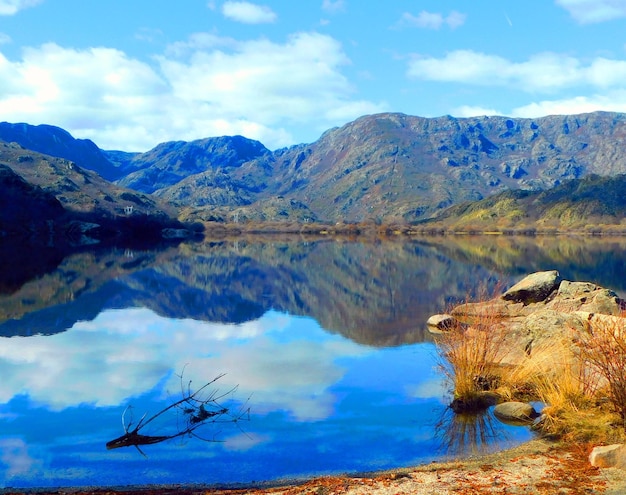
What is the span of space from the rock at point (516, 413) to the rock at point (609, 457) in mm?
3578

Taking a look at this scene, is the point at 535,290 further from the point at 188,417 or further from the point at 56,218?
the point at 56,218

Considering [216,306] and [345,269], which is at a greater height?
[345,269]

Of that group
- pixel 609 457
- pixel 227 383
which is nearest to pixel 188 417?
pixel 227 383

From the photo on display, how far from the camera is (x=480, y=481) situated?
8688 mm

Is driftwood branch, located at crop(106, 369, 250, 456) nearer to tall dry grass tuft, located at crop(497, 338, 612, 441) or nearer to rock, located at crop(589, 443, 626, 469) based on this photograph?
tall dry grass tuft, located at crop(497, 338, 612, 441)

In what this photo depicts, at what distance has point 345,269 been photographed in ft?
182

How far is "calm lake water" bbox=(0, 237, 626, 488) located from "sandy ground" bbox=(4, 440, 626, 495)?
0.89 m

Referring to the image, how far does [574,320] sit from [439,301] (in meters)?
17.4

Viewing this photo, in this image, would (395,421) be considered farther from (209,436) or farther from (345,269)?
(345,269)

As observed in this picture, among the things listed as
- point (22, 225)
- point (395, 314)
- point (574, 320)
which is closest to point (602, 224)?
point (22, 225)

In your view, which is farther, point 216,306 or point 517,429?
point 216,306

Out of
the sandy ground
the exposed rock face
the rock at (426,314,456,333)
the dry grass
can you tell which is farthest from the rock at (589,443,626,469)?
the rock at (426,314,456,333)

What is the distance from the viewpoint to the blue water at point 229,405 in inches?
422

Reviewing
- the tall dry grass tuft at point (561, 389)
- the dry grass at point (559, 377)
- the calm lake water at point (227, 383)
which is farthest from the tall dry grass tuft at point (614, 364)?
the calm lake water at point (227, 383)
